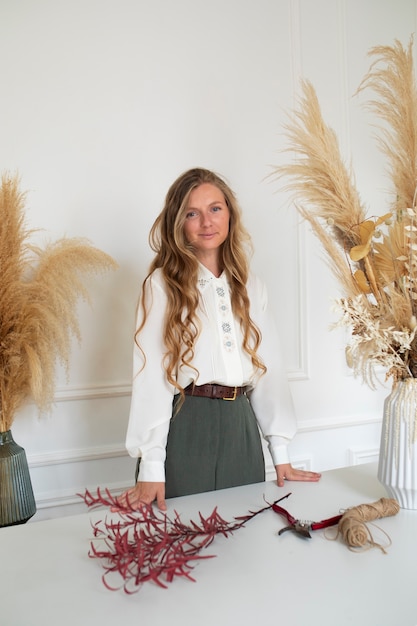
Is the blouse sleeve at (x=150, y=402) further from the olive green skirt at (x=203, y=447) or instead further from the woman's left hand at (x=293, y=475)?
the woman's left hand at (x=293, y=475)

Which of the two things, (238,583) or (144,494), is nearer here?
(238,583)

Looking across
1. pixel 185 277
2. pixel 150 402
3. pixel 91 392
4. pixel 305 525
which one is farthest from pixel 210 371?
pixel 91 392

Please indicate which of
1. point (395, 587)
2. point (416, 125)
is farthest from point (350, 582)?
point (416, 125)

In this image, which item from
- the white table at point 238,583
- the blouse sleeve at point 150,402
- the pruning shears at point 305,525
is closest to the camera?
the white table at point 238,583

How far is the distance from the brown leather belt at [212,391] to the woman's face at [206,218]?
1.50 feet

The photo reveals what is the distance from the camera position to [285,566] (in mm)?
976

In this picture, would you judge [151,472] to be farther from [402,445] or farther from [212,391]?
[402,445]

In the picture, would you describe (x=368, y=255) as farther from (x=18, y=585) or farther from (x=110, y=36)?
(x=110, y=36)

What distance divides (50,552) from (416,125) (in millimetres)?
1199

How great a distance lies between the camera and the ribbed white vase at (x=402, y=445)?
46.8 inches

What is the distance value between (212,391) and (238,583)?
2.65ft

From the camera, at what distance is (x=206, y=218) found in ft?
5.70

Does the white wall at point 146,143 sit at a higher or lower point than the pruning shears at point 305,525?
higher

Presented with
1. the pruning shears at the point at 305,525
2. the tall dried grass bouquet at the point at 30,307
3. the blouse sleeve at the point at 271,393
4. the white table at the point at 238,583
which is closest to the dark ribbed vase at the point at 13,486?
the tall dried grass bouquet at the point at 30,307
